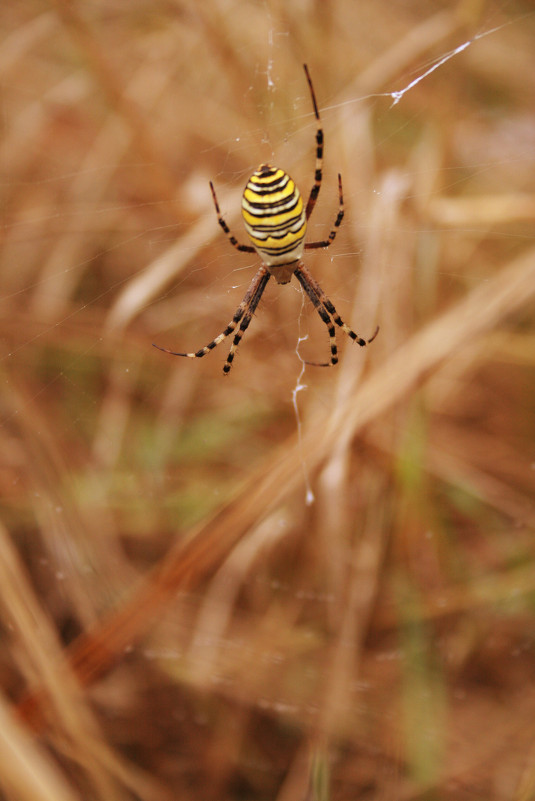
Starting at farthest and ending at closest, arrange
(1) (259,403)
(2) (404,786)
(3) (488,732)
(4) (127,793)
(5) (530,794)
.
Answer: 1. (1) (259,403)
2. (3) (488,732)
3. (2) (404,786)
4. (4) (127,793)
5. (5) (530,794)

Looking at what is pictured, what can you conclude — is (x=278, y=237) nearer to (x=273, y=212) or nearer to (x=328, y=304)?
(x=273, y=212)

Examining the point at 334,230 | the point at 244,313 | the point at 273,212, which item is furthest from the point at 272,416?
the point at 273,212

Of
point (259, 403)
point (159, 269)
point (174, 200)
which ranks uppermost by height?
point (174, 200)

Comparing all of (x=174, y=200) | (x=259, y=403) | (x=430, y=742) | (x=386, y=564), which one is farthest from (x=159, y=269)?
(x=430, y=742)

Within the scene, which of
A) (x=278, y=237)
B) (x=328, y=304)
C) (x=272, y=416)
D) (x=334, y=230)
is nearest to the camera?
(x=278, y=237)

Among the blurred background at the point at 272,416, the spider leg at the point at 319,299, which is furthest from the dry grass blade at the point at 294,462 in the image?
the spider leg at the point at 319,299

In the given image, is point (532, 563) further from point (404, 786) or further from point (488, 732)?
point (404, 786)

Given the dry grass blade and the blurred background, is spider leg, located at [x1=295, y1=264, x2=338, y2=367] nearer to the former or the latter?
the blurred background
